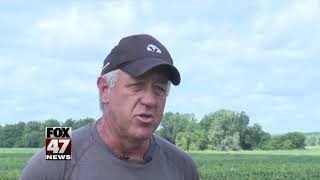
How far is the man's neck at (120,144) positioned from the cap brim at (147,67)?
10.9 inches

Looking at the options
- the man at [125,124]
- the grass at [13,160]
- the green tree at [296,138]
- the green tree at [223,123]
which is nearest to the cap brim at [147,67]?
the man at [125,124]

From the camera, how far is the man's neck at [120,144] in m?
2.59

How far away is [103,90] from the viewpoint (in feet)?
8.45

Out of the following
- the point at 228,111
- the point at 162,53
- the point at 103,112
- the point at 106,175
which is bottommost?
the point at 106,175

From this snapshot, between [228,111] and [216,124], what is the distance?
3005 millimetres

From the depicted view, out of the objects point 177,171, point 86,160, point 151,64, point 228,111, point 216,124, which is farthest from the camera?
point 228,111

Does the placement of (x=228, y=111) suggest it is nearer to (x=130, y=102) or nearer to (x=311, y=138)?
(x=311, y=138)

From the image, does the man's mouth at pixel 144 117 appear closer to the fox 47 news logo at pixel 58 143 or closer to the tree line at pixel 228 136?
the fox 47 news logo at pixel 58 143

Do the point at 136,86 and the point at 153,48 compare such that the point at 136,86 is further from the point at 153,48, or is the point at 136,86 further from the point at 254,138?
the point at 254,138

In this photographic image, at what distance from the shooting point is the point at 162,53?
99.5 inches

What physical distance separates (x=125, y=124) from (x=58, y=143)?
34cm

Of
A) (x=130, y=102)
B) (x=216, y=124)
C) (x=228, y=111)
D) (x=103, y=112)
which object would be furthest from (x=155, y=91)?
(x=228, y=111)

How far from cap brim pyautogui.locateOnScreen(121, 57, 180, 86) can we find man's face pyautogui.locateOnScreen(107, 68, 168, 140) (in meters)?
0.02

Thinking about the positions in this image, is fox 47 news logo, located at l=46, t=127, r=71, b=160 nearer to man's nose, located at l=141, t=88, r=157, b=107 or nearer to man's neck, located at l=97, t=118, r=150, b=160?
man's neck, located at l=97, t=118, r=150, b=160
